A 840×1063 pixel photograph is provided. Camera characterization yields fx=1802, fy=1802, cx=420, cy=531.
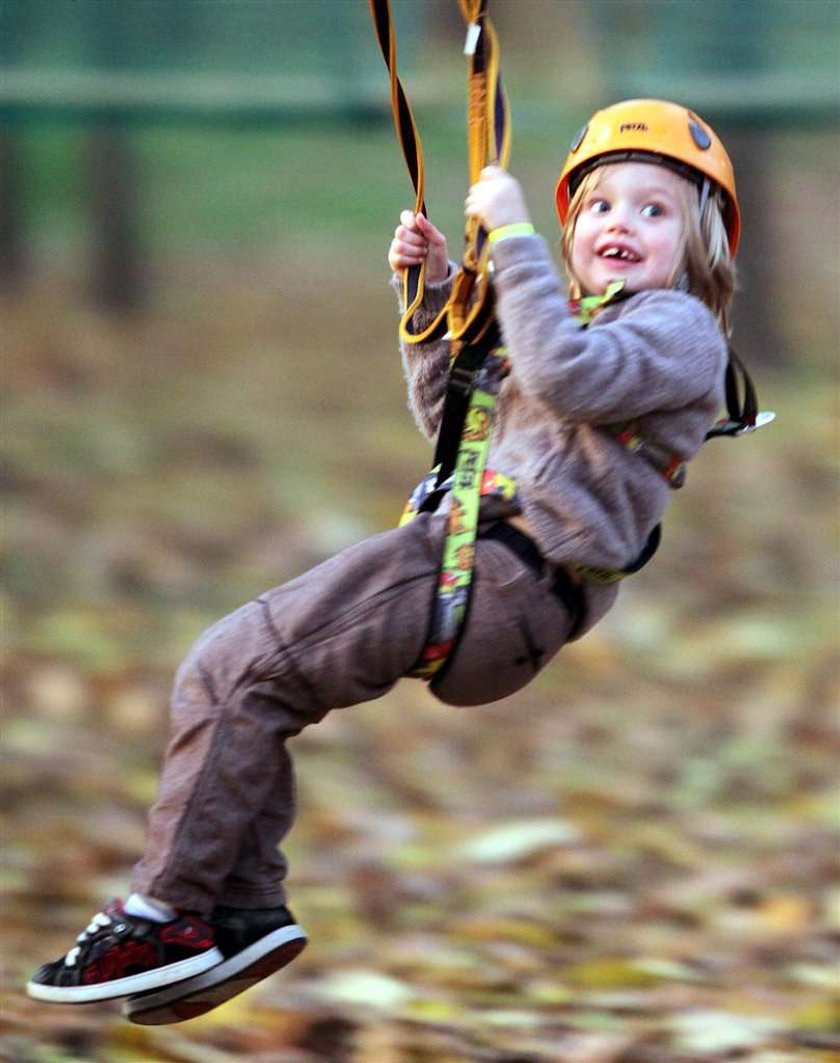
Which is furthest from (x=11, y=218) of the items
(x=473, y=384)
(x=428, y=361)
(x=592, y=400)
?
(x=592, y=400)

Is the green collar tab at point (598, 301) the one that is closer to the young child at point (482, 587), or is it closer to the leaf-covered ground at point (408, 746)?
the young child at point (482, 587)

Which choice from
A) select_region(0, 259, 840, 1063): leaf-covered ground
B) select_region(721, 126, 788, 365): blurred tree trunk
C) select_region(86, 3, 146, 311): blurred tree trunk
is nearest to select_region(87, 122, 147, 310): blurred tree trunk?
select_region(86, 3, 146, 311): blurred tree trunk

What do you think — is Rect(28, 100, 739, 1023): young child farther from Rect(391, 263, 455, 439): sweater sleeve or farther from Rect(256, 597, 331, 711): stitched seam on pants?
Rect(391, 263, 455, 439): sweater sleeve

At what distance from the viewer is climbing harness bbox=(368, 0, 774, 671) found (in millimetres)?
3117

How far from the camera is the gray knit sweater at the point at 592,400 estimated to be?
117 inches

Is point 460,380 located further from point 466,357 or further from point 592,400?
point 592,400

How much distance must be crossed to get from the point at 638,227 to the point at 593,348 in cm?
33

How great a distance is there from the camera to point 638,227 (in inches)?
125

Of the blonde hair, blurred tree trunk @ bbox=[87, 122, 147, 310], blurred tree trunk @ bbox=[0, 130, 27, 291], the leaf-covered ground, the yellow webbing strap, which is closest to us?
the yellow webbing strap

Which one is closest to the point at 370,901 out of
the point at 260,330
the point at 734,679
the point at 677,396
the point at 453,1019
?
the point at 453,1019

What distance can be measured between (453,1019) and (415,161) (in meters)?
2.69

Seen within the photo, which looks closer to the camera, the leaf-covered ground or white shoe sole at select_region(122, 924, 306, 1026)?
white shoe sole at select_region(122, 924, 306, 1026)

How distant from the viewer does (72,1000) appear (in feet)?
10.3

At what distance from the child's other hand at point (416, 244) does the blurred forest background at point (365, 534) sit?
2204mm
